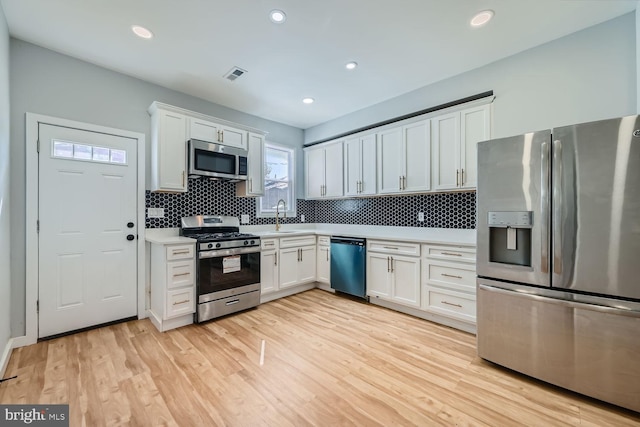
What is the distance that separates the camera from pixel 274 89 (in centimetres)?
341

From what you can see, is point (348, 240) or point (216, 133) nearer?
point (216, 133)

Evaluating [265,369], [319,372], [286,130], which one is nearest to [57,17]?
[286,130]

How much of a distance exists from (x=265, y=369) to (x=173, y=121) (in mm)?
2817

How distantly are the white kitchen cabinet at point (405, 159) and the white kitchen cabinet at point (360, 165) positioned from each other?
12 centimetres

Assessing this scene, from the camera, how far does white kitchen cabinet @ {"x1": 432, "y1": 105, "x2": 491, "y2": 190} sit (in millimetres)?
2869

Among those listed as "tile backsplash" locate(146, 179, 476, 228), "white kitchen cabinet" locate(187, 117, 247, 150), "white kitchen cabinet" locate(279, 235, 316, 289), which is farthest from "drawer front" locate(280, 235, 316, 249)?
"white kitchen cabinet" locate(187, 117, 247, 150)

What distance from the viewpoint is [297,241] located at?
3928mm

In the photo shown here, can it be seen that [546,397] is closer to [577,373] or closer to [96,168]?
[577,373]

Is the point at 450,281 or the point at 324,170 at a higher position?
the point at 324,170

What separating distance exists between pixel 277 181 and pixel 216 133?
139cm

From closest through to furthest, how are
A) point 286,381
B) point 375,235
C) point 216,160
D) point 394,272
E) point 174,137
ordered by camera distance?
1. point 286,381
2. point 174,137
3. point 394,272
4. point 216,160
5. point 375,235

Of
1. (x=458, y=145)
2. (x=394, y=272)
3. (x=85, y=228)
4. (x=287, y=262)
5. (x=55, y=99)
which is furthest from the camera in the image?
(x=287, y=262)

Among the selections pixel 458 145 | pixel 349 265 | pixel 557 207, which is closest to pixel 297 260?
pixel 349 265

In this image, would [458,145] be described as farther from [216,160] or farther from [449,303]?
[216,160]
